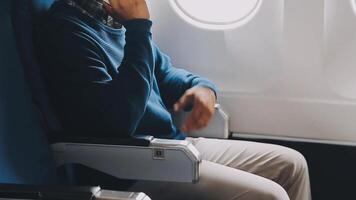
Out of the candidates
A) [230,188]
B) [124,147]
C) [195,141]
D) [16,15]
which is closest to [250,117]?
[195,141]

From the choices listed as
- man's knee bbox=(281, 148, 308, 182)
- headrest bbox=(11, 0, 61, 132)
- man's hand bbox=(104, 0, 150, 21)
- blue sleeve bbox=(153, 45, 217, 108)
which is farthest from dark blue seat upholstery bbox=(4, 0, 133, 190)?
man's knee bbox=(281, 148, 308, 182)

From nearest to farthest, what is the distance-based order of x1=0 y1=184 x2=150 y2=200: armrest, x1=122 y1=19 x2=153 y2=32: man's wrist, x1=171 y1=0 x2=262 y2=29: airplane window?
1. x1=0 y1=184 x2=150 y2=200: armrest
2. x1=122 y1=19 x2=153 y2=32: man's wrist
3. x1=171 y1=0 x2=262 y2=29: airplane window

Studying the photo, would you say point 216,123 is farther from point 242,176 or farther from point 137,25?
point 137,25

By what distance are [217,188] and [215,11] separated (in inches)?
37.6

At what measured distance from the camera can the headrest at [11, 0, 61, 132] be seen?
5.11 feet

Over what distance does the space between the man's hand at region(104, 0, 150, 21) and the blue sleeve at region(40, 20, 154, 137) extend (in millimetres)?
67

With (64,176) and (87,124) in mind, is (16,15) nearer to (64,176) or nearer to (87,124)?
(87,124)

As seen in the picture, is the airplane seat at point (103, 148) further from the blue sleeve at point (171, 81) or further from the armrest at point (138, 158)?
the blue sleeve at point (171, 81)

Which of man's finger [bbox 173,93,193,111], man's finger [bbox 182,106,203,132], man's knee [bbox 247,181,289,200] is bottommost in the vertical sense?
man's knee [bbox 247,181,289,200]

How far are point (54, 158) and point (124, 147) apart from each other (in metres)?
0.22

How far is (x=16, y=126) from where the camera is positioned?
1.55 meters

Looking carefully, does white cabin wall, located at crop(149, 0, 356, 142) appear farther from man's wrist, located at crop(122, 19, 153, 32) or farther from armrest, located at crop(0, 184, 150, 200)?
armrest, located at crop(0, 184, 150, 200)

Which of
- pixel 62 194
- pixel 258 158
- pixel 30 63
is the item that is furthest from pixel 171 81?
pixel 62 194

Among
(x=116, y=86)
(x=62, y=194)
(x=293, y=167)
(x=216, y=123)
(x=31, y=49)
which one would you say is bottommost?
(x=293, y=167)
